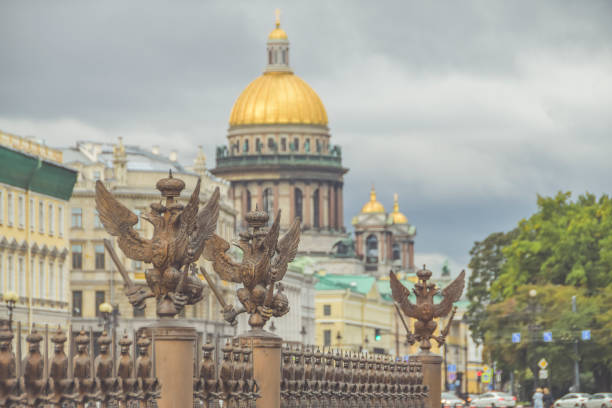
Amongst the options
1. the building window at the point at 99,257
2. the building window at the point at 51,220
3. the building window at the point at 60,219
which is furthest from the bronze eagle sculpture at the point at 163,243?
the building window at the point at 99,257

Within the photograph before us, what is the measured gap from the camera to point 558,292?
83.6m

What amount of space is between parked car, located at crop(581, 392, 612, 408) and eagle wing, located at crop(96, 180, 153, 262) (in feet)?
173

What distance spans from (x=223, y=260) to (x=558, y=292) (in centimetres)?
6305

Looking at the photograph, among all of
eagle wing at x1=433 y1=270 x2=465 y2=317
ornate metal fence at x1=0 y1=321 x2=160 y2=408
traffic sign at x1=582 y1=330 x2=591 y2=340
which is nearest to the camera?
ornate metal fence at x1=0 y1=321 x2=160 y2=408

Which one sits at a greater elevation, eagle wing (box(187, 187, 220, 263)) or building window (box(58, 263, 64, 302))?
building window (box(58, 263, 64, 302))

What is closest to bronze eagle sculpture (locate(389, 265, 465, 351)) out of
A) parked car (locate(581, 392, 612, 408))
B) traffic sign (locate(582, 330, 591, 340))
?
parked car (locate(581, 392, 612, 408))

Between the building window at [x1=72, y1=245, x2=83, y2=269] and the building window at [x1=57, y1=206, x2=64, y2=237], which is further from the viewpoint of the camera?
the building window at [x1=72, y1=245, x2=83, y2=269]

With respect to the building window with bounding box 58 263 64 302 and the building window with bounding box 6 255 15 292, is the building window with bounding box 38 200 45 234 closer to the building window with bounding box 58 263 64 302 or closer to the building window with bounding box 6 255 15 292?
the building window with bounding box 58 263 64 302

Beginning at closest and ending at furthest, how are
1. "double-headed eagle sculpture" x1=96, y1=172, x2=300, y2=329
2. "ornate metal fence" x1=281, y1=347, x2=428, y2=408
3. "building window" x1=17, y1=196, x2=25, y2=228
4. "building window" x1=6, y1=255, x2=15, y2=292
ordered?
1. "double-headed eagle sculpture" x1=96, y1=172, x2=300, y2=329
2. "ornate metal fence" x1=281, y1=347, x2=428, y2=408
3. "building window" x1=6, y1=255, x2=15, y2=292
4. "building window" x1=17, y1=196, x2=25, y2=228

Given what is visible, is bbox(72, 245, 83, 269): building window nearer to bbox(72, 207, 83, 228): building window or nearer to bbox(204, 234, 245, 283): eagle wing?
bbox(72, 207, 83, 228): building window

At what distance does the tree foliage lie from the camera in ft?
270

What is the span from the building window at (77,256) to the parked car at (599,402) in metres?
46.8

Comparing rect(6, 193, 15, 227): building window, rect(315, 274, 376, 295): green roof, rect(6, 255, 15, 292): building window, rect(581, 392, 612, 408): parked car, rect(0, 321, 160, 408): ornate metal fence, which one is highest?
rect(315, 274, 376, 295): green roof

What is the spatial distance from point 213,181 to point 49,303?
51.9 m
